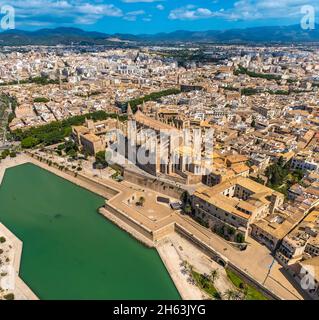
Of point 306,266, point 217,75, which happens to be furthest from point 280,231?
point 217,75

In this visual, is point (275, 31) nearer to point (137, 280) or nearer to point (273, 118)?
point (273, 118)

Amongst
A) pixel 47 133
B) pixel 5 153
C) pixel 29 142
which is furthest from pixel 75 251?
pixel 47 133

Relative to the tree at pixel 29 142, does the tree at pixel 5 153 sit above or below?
below

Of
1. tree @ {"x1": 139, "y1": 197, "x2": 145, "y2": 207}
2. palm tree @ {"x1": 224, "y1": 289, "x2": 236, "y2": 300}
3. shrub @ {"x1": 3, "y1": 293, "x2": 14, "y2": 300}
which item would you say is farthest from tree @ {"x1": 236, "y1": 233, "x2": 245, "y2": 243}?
shrub @ {"x1": 3, "y1": 293, "x2": 14, "y2": 300}

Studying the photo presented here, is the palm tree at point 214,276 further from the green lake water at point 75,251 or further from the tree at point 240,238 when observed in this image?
the tree at point 240,238

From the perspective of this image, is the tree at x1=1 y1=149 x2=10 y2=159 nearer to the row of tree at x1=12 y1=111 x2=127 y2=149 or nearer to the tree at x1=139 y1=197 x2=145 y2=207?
the row of tree at x1=12 y1=111 x2=127 y2=149

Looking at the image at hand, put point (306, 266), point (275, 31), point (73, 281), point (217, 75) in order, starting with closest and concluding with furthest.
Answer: point (306, 266) < point (73, 281) < point (217, 75) < point (275, 31)

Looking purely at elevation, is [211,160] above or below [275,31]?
below

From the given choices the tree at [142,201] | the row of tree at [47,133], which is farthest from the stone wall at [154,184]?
the row of tree at [47,133]

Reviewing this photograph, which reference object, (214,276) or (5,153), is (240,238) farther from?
(5,153)
